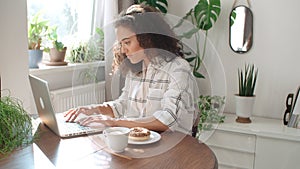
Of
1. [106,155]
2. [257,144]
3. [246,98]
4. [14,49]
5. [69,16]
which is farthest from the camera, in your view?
[69,16]

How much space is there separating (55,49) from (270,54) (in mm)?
1605

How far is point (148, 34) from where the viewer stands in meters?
1.62

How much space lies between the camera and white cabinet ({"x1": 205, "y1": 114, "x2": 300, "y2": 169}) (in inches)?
88.4

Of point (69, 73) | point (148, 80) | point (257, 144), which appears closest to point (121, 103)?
point (148, 80)

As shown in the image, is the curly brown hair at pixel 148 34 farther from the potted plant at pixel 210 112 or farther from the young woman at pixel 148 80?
the potted plant at pixel 210 112

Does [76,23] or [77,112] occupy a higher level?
[76,23]

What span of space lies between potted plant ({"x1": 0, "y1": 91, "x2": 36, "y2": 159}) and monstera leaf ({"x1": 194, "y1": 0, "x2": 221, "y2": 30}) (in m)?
1.79

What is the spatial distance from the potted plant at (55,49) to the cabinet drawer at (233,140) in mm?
1232

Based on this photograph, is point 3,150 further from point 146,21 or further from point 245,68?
point 245,68

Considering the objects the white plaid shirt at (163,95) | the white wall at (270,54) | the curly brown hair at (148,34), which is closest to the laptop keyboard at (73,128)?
the white plaid shirt at (163,95)

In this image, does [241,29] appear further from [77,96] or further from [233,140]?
[77,96]

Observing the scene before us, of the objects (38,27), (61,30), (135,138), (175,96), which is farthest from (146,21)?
(61,30)

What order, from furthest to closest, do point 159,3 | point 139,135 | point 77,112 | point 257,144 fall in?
point 159,3 → point 257,144 → point 77,112 → point 139,135

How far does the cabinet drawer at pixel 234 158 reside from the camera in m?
2.39
